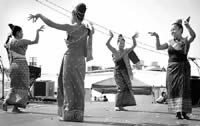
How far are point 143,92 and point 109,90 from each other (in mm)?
2100

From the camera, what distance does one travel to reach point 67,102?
4914mm

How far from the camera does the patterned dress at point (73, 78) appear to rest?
4.89m

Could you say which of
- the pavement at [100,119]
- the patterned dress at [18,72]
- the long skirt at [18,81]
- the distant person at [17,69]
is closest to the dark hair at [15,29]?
the distant person at [17,69]

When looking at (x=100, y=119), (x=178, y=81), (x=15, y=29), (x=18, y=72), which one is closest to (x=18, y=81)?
(x=18, y=72)

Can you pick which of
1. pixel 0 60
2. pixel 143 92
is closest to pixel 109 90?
pixel 143 92

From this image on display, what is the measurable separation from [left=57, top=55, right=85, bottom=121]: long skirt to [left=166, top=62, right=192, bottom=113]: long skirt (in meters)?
1.73

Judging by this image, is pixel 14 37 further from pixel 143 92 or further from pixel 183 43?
pixel 143 92

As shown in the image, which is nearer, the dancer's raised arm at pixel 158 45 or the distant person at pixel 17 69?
the dancer's raised arm at pixel 158 45

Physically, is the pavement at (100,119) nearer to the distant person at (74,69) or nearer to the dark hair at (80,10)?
the distant person at (74,69)

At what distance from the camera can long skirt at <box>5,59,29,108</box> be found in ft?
22.0

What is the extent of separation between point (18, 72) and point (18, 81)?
0.19 m

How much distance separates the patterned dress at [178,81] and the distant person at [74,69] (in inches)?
62.4

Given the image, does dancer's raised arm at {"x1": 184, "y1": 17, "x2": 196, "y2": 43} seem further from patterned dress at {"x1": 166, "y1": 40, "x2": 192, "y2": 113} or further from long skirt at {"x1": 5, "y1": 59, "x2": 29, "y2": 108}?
long skirt at {"x1": 5, "y1": 59, "x2": 29, "y2": 108}

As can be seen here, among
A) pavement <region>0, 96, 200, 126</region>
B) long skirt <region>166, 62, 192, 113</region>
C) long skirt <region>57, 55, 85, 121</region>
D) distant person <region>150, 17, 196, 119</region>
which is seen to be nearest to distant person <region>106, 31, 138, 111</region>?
pavement <region>0, 96, 200, 126</region>
